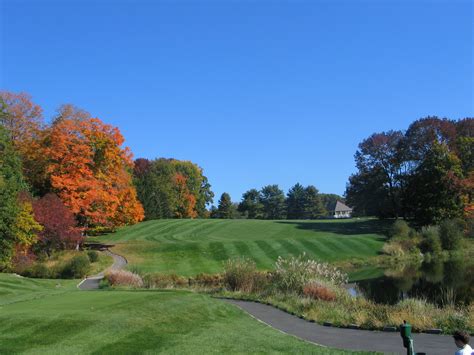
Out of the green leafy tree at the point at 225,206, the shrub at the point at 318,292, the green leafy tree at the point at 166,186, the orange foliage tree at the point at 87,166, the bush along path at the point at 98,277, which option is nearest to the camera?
the shrub at the point at 318,292

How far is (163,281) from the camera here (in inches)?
1278

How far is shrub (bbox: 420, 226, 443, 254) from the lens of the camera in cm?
5081

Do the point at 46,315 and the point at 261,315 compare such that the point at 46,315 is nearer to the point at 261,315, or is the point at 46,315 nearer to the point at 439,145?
the point at 261,315

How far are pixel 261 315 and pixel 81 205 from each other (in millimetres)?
31211

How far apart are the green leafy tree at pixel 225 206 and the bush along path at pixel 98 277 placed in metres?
60.2

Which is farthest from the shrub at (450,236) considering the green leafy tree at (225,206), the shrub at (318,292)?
the green leafy tree at (225,206)

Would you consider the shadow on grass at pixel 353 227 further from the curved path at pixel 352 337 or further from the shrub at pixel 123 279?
the curved path at pixel 352 337

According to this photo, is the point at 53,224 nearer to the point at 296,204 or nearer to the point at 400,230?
the point at 400,230

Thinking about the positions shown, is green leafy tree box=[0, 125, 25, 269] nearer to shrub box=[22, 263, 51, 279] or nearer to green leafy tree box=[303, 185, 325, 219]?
shrub box=[22, 263, 51, 279]

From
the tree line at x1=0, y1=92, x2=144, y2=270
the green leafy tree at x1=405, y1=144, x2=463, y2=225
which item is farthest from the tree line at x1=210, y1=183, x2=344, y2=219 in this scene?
the tree line at x1=0, y1=92, x2=144, y2=270

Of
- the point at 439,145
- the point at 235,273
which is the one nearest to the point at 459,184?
the point at 439,145

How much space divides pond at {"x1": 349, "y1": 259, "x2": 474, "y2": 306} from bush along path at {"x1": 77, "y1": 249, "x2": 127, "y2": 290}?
51.5 ft

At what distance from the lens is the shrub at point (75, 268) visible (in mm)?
36781

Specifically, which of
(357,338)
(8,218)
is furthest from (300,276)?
(8,218)
